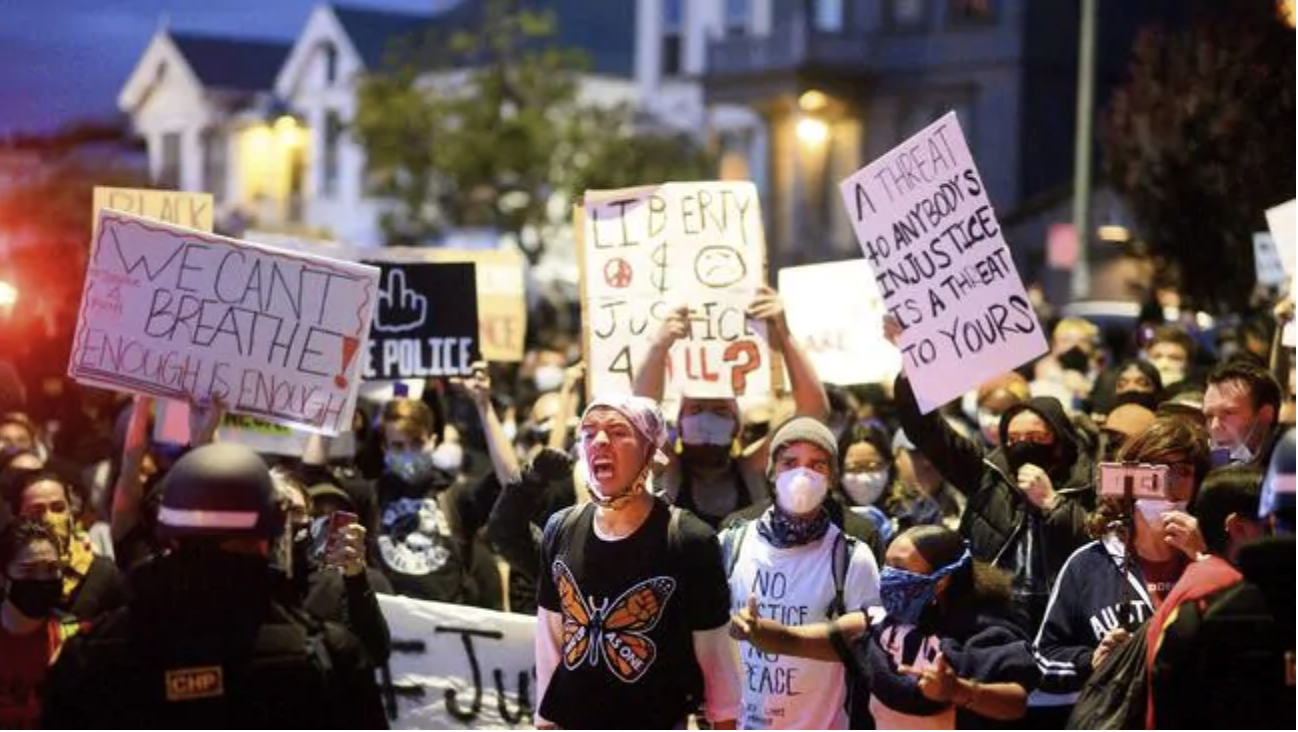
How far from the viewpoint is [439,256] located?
40.9ft

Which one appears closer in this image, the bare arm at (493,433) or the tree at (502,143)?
the bare arm at (493,433)

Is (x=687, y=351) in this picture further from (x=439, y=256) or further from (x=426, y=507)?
(x=439, y=256)

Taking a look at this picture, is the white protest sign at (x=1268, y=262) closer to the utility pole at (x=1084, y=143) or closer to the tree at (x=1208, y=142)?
the tree at (x=1208, y=142)

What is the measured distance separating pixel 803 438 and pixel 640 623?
1.02m

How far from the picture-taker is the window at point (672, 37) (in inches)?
2051

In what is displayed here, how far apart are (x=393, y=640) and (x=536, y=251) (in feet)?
114

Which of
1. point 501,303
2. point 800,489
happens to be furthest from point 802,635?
point 501,303

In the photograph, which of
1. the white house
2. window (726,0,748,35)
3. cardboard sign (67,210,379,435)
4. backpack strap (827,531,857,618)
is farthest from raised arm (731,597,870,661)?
the white house

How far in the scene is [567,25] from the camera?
62.2 m

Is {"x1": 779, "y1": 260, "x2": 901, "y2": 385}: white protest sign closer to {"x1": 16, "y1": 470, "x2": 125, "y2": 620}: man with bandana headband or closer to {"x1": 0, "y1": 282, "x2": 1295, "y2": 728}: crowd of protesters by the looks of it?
{"x1": 0, "y1": 282, "x2": 1295, "y2": 728}: crowd of protesters

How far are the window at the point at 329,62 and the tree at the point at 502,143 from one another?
17416 mm

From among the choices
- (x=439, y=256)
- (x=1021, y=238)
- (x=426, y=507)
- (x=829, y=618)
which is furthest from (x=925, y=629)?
(x=1021, y=238)

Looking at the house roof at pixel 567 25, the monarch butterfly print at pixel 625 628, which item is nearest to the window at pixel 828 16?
the house roof at pixel 567 25

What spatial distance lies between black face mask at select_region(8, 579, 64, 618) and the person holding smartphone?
3012 millimetres
